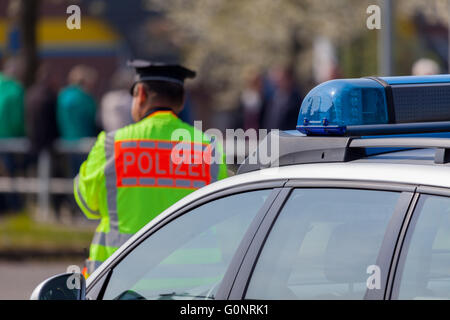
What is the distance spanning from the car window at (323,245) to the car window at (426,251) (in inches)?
4.0

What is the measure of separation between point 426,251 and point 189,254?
0.92 m

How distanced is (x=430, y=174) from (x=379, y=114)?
617mm

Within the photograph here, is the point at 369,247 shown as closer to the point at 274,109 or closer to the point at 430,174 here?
the point at 430,174

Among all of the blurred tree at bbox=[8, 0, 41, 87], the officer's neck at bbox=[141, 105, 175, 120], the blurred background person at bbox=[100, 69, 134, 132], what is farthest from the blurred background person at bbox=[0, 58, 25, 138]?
the officer's neck at bbox=[141, 105, 175, 120]

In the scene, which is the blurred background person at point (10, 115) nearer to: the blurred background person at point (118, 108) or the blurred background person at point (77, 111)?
the blurred background person at point (77, 111)

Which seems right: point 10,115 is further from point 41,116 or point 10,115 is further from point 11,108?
point 41,116

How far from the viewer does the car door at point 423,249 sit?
2805mm

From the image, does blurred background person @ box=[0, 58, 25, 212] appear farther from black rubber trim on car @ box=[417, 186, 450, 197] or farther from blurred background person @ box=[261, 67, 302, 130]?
black rubber trim on car @ box=[417, 186, 450, 197]

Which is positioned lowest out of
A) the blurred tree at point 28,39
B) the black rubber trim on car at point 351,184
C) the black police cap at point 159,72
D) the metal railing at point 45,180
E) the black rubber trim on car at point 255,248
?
the metal railing at point 45,180

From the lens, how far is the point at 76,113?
13.9 m

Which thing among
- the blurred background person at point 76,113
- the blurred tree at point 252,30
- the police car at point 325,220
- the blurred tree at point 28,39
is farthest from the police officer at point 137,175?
the blurred tree at point 252,30

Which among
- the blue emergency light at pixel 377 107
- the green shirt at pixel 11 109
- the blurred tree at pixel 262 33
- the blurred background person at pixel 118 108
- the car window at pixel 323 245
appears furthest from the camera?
the blurred tree at pixel 262 33

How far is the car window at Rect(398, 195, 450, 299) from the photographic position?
2805 millimetres
